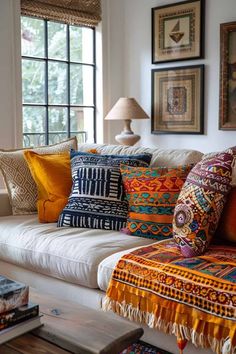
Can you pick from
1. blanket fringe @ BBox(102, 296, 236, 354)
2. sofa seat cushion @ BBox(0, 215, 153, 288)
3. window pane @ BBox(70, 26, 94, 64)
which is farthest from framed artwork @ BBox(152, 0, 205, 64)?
blanket fringe @ BBox(102, 296, 236, 354)

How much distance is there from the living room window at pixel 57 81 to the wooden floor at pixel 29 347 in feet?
10.4

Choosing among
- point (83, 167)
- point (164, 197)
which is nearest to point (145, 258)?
point (164, 197)

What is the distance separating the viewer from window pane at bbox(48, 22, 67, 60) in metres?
4.45

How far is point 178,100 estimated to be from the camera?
4.51 meters

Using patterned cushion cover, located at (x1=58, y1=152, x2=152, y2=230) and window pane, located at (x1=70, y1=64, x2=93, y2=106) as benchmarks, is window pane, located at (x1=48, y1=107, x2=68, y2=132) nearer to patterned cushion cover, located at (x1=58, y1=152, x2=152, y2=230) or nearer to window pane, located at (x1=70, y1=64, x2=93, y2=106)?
window pane, located at (x1=70, y1=64, x2=93, y2=106)

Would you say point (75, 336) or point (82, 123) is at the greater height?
point (82, 123)

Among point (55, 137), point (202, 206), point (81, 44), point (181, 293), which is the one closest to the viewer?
point (181, 293)

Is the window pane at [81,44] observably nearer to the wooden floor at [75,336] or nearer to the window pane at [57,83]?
the window pane at [57,83]

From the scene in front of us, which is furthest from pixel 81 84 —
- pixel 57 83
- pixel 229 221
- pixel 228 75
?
pixel 229 221

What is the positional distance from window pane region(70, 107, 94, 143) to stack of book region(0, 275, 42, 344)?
135 inches

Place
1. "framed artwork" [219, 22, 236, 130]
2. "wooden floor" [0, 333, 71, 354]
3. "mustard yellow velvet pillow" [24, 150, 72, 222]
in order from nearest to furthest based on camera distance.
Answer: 1. "wooden floor" [0, 333, 71, 354]
2. "mustard yellow velvet pillow" [24, 150, 72, 222]
3. "framed artwork" [219, 22, 236, 130]

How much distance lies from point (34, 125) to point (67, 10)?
106 cm

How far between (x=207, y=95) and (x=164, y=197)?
2.20m

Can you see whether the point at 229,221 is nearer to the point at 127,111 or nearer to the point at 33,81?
the point at 127,111
